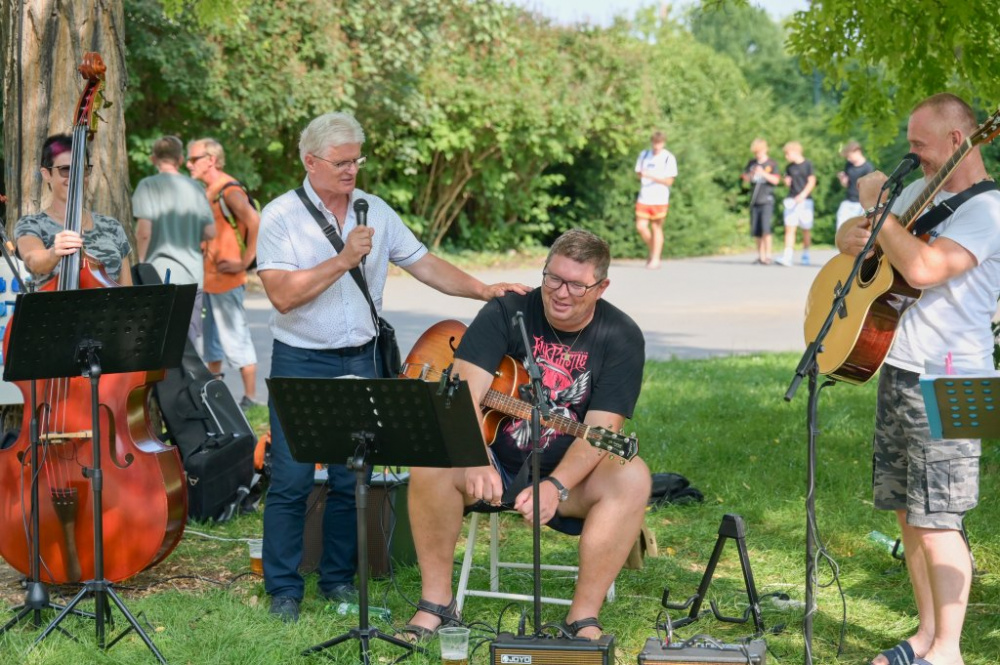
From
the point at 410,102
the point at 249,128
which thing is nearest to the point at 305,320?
the point at 249,128

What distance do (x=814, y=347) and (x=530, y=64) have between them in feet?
52.4

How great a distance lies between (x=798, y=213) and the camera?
61.8ft

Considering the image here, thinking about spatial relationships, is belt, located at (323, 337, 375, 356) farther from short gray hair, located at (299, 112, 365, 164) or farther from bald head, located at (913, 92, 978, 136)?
bald head, located at (913, 92, 978, 136)

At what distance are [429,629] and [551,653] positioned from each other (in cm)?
89

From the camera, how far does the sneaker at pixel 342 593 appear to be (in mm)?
5258

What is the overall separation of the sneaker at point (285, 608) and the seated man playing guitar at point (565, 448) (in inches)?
20.6

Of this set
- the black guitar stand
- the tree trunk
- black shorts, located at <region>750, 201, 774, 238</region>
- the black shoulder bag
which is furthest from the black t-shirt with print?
black shorts, located at <region>750, 201, 774, 238</region>

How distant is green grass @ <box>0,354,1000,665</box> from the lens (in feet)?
15.4

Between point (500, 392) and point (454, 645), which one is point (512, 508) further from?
point (454, 645)

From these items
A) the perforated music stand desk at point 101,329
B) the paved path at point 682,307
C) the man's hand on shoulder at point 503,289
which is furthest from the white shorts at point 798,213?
the perforated music stand desk at point 101,329

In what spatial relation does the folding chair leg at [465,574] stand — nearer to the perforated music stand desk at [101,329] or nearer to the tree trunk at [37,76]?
the perforated music stand desk at [101,329]

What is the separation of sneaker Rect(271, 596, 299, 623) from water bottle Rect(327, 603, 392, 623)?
0.18 m

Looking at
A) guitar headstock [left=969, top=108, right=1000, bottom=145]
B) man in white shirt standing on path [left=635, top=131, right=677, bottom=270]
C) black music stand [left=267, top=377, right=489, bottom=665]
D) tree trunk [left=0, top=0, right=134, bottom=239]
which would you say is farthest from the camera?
man in white shirt standing on path [left=635, top=131, right=677, bottom=270]

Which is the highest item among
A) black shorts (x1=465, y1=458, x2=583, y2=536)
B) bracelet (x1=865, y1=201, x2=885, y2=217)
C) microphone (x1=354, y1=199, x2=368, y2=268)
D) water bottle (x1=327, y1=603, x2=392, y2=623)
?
bracelet (x1=865, y1=201, x2=885, y2=217)
